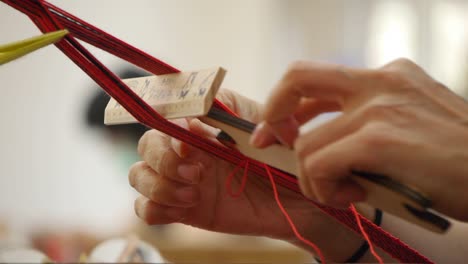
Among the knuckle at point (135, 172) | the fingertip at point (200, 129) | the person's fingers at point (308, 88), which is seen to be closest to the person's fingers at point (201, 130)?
the fingertip at point (200, 129)

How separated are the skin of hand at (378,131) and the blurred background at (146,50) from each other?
1.91m

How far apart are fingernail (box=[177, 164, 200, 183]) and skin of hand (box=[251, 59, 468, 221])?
10.5 inches

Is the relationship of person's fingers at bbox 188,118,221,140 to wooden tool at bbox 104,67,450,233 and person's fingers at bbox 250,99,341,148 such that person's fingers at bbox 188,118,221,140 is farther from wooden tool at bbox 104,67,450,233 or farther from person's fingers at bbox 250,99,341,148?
person's fingers at bbox 250,99,341,148

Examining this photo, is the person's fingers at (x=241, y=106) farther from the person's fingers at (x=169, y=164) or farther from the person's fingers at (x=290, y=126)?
the person's fingers at (x=290, y=126)

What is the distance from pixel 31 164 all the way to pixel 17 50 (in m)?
2.59

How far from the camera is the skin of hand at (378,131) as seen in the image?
48 cm

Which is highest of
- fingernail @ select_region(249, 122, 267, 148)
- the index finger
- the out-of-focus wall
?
the index finger

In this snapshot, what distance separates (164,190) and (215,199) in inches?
3.4

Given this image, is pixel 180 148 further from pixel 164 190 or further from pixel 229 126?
pixel 229 126

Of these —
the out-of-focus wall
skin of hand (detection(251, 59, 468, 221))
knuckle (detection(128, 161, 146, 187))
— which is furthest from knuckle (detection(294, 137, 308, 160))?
the out-of-focus wall

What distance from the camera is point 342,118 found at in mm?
513

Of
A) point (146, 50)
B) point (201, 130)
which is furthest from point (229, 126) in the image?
point (146, 50)

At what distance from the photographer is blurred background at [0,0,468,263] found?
9.80 feet

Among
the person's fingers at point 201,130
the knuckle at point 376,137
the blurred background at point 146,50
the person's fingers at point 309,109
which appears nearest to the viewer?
the knuckle at point 376,137
